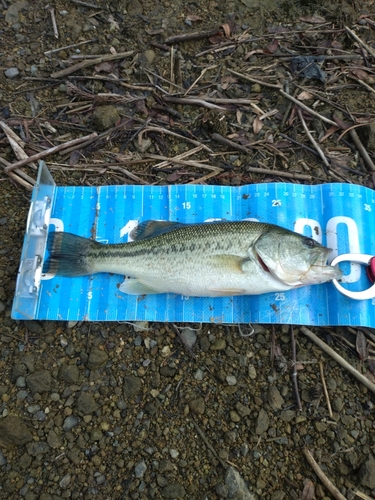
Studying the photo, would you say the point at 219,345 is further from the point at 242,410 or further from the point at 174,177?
the point at 174,177

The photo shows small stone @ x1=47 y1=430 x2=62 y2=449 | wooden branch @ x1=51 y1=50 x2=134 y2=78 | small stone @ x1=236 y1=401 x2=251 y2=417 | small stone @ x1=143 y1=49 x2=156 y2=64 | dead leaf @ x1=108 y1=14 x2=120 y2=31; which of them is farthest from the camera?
dead leaf @ x1=108 y1=14 x2=120 y2=31

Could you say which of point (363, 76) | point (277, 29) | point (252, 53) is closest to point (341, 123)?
point (363, 76)

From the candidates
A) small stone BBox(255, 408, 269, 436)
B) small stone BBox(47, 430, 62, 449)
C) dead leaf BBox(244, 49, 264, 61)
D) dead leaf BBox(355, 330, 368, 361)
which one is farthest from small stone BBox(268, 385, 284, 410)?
dead leaf BBox(244, 49, 264, 61)

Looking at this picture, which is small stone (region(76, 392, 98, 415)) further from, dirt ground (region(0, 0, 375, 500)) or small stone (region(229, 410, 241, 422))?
small stone (region(229, 410, 241, 422))

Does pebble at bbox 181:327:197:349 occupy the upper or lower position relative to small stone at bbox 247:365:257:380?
upper

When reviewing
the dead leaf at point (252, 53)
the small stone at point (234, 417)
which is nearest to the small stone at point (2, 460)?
the small stone at point (234, 417)

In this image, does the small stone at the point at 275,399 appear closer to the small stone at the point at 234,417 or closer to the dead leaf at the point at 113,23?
the small stone at the point at 234,417
